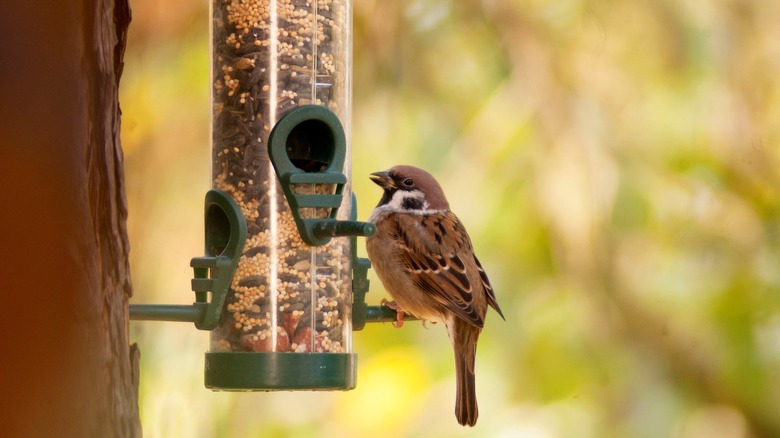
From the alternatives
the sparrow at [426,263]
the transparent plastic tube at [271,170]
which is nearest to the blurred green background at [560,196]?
the sparrow at [426,263]

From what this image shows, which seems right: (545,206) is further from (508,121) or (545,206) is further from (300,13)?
(300,13)

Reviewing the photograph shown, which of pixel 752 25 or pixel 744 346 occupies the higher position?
pixel 752 25

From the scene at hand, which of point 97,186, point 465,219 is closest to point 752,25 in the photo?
point 465,219

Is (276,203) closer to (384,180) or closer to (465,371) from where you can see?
(384,180)

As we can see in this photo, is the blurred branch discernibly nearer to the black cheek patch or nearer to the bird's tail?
the bird's tail

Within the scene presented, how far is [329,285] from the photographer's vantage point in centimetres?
481

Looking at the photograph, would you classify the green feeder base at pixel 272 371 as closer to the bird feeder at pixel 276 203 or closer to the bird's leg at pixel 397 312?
the bird feeder at pixel 276 203

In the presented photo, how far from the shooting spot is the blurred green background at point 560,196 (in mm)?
6336

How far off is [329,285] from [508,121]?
2.22m

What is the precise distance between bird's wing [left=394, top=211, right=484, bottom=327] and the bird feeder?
92cm

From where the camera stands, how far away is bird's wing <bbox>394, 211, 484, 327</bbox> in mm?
5758

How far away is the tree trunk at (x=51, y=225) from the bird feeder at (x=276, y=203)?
3128mm

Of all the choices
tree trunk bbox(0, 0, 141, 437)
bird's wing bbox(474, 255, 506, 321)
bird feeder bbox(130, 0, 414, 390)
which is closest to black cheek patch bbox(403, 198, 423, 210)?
bird's wing bbox(474, 255, 506, 321)

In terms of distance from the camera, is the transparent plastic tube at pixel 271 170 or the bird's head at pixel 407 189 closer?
the transparent plastic tube at pixel 271 170
